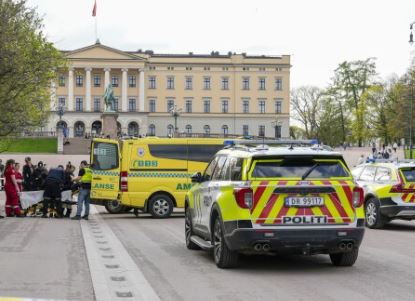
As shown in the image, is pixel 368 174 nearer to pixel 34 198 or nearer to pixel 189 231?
pixel 189 231

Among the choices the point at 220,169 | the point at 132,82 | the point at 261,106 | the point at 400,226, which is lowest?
the point at 400,226

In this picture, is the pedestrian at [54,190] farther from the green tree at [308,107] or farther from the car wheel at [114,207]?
the green tree at [308,107]

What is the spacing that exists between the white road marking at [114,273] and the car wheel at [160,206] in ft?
26.6

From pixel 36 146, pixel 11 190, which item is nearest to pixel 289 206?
pixel 11 190

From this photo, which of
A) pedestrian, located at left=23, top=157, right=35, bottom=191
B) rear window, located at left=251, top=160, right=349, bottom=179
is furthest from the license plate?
pedestrian, located at left=23, top=157, right=35, bottom=191

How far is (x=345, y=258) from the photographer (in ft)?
38.4

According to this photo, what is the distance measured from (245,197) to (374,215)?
32.1 ft

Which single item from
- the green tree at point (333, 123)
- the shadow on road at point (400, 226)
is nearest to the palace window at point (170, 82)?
the green tree at point (333, 123)

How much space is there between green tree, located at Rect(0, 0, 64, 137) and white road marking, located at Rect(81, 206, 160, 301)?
9510 mm

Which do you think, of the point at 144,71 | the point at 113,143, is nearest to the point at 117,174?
the point at 113,143

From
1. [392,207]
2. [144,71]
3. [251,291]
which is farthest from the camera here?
[144,71]

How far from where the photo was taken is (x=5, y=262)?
12234mm

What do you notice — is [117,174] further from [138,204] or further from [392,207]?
[392,207]

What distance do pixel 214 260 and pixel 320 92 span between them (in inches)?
4743
